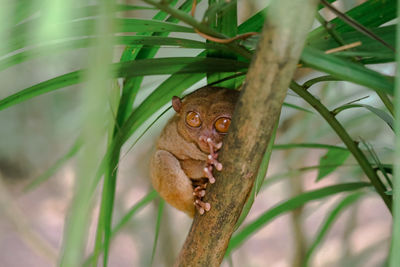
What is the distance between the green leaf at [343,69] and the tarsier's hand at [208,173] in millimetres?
278

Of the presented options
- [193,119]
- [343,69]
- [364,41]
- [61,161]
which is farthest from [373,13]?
[61,161]

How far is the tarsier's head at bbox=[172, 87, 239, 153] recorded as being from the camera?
1332 millimetres

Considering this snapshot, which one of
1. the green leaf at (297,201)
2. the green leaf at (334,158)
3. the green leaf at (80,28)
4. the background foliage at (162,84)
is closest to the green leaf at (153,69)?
the background foliage at (162,84)

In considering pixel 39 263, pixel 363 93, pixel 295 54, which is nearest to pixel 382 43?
pixel 295 54

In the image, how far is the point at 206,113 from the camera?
137cm

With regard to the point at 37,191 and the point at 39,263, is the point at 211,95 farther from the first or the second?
the point at 37,191

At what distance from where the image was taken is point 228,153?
892 millimetres

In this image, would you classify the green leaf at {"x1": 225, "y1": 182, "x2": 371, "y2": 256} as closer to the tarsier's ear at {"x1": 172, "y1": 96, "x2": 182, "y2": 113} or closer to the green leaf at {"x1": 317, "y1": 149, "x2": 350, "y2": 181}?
the green leaf at {"x1": 317, "y1": 149, "x2": 350, "y2": 181}

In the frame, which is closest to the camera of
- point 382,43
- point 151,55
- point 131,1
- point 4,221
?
point 382,43

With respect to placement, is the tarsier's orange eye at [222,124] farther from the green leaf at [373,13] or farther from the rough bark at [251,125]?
the green leaf at [373,13]

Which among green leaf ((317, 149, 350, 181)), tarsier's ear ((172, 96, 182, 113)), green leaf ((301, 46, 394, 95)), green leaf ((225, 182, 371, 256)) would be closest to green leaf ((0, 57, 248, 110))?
tarsier's ear ((172, 96, 182, 113))

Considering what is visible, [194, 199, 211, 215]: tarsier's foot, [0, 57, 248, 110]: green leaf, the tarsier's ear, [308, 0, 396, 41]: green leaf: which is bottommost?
[194, 199, 211, 215]: tarsier's foot

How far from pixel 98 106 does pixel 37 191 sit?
7549mm

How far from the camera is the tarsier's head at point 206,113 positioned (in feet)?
4.37
